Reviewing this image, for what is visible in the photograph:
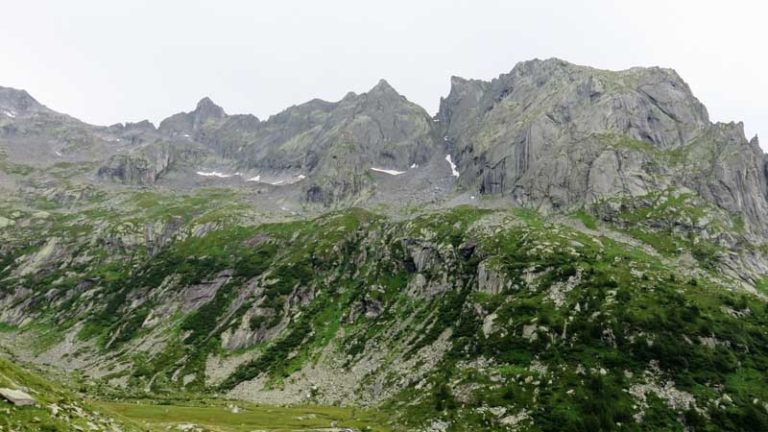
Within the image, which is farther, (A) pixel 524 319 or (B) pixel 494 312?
(B) pixel 494 312

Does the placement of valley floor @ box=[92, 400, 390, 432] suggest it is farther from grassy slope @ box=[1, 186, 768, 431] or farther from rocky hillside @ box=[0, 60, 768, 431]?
rocky hillside @ box=[0, 60, 768, 431]

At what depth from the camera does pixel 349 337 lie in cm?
13812

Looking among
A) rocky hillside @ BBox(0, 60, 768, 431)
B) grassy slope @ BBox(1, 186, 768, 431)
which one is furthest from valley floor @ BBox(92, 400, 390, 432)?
rocky hillside @ BBox(0, 60, 768, 431)

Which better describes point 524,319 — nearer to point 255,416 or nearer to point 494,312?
point 494,312

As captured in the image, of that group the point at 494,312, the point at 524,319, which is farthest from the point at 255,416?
the point at 524,319

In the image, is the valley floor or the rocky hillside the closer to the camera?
the valley floor

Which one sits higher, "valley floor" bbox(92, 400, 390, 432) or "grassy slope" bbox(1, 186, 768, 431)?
"grassy slope" bbox(1, 186, 768, 431)

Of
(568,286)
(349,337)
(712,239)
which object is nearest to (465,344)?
(568,286)

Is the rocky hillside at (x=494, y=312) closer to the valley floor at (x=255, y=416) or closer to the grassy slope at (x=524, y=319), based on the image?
the grassy slope at (x=524, y=319)

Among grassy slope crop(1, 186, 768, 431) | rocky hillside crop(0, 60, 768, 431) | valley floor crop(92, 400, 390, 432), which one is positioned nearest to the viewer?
valley floor crop(92, 400, 390, 432)

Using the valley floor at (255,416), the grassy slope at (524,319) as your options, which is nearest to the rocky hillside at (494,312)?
the grassy slope at (524,319)

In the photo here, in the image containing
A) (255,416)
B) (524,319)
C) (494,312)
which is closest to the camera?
(255,416)

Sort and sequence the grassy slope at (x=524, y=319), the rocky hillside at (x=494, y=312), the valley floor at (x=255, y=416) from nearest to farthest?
the valley floor at (x=255, y=416)
the grassy slope at (x=524, y=319)
the rocky hillside at (x=494, y=312)

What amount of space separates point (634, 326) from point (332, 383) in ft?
228
